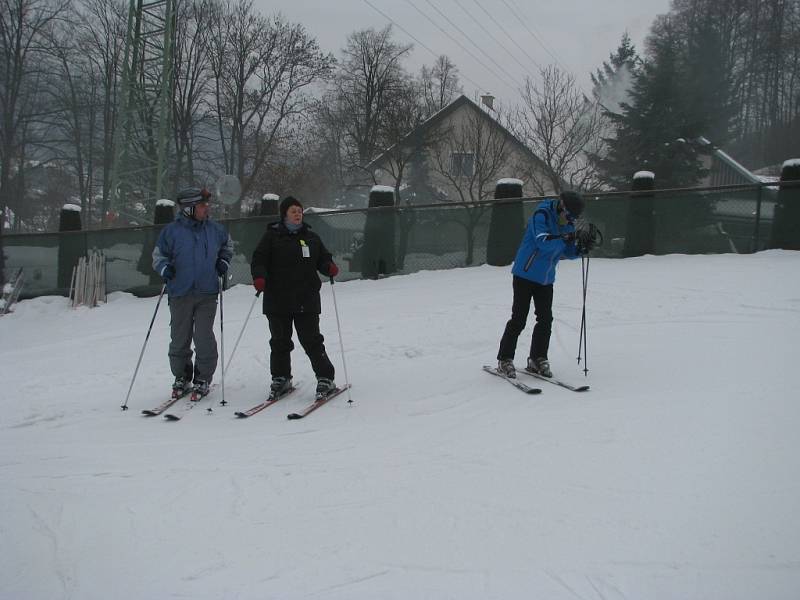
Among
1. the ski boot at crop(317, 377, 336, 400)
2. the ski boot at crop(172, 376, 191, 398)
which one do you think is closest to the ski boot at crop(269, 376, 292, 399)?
the ski boot at crop(317, 377, 336, 400)

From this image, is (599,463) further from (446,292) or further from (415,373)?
(446,292)

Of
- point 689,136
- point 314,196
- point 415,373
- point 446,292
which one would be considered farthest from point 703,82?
point 415,373

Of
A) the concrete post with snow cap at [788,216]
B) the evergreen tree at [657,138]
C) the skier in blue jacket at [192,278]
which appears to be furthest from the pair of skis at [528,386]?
the evergreen tree at [657,138]

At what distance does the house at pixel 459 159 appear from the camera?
24.1m

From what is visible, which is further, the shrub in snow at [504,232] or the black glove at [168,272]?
the shrub in snow at [504,232]

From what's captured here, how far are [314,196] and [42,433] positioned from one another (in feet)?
90.9

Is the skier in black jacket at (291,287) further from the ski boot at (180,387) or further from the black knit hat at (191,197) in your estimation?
the ski boot at (180,387)

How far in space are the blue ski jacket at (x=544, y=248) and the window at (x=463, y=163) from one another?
19.4m

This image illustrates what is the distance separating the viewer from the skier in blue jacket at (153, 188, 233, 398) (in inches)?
241

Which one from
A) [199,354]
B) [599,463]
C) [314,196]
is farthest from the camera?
[314,196]

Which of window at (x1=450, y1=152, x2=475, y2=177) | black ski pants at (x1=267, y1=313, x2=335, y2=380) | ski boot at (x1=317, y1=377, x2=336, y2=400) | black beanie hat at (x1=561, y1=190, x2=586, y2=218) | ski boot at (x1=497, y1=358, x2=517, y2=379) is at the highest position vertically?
window at (x1=450, y1=152, x2=475, y2=177)

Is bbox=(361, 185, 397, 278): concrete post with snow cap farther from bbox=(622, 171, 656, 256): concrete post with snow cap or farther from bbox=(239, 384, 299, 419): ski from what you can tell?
bbox=(239, 384, 299, 419): ski

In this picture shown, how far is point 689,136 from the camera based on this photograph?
2344 cm

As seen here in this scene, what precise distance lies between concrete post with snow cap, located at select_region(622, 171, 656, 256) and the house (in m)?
10.1
